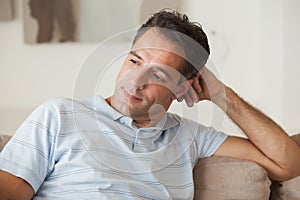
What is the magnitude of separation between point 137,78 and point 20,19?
47.5 inches

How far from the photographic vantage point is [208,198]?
1566 mm

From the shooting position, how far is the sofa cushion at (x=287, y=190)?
5.16ft

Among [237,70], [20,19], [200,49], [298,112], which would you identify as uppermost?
[200,49]

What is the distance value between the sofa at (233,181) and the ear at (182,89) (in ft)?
0.71

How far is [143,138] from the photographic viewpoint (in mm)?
1506

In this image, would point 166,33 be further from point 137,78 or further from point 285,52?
point 285,52

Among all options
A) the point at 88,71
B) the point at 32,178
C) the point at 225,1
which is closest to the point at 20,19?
the point at 225,1

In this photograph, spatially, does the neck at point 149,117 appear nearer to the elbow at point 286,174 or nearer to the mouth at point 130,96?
the mouth at point 130,96

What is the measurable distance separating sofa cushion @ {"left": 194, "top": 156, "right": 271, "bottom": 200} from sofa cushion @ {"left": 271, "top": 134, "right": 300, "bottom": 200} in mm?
59

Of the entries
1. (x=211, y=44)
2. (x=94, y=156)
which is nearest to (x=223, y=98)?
(x=94, y=156)

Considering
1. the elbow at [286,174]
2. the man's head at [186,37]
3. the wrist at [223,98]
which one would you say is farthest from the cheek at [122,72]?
the elbow at [286,174]

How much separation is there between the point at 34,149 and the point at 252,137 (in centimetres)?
69

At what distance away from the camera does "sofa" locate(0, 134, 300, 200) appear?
5.14 feet

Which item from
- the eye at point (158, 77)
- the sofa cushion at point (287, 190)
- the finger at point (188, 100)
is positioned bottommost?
the sofa cushion at point (287, 190)
